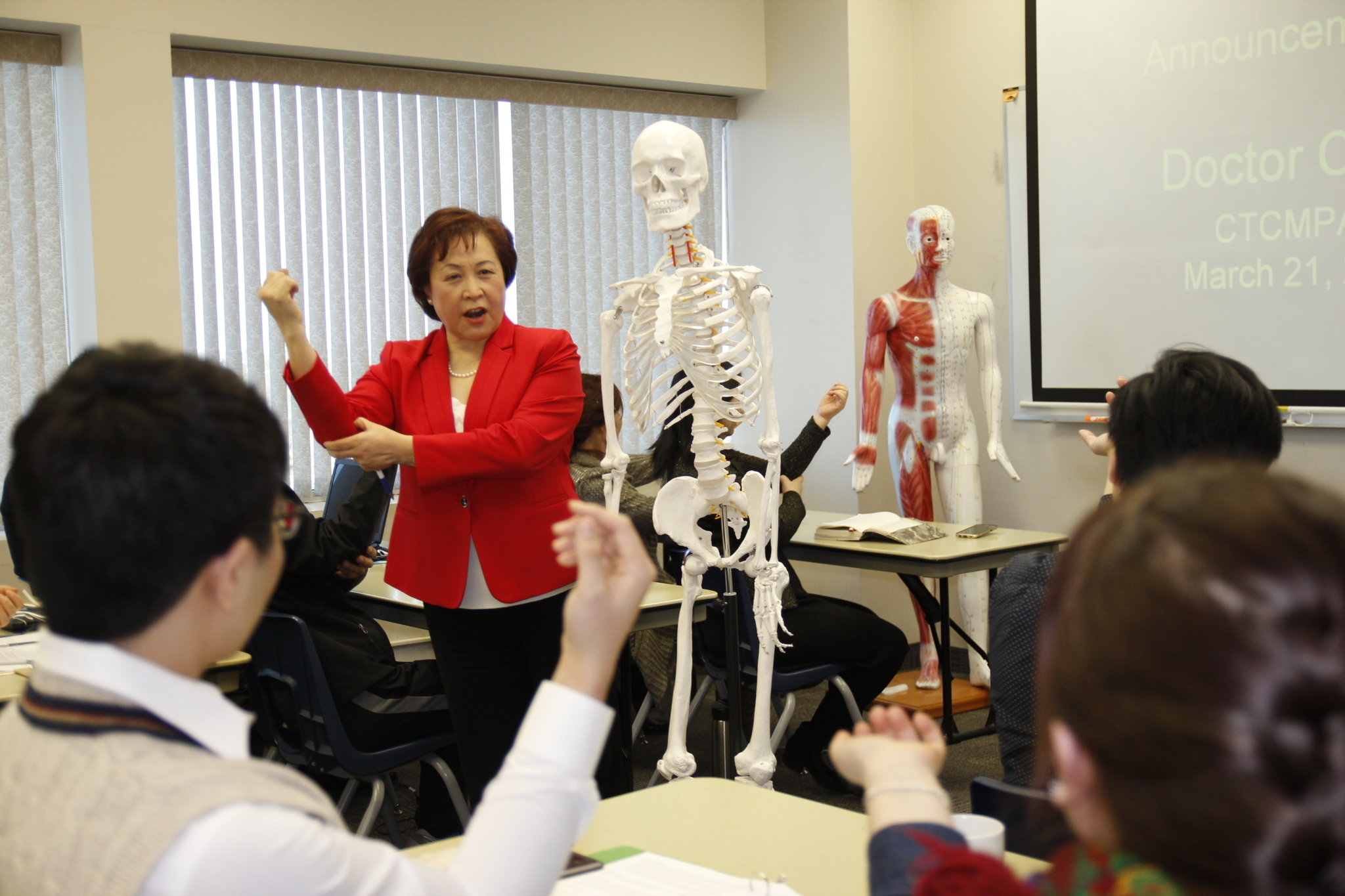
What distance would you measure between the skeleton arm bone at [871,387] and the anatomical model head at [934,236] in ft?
0.77

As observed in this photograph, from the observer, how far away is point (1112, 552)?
55 cm

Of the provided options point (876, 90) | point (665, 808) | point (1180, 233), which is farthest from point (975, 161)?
point (665, 808)

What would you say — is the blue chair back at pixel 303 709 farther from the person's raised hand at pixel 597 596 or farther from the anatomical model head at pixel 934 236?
the anatomical model head at pixel 934 236

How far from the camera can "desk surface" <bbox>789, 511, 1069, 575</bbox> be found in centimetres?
349

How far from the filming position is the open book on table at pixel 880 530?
3748 millimetres

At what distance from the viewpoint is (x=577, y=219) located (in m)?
5.26

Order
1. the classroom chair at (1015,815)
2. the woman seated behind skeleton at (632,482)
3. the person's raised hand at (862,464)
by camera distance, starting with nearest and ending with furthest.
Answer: the classroom chair at (1015,815)
the woman seated behind skeleton at (632,482)
the person's raised hand at (862,464)

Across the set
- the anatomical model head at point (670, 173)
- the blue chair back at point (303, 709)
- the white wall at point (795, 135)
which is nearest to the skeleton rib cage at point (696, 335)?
the anatomical model head at point (670, 173)

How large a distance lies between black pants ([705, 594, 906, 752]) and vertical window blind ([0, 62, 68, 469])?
8.62 ft

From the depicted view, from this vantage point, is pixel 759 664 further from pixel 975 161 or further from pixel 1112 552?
pixel 975 161

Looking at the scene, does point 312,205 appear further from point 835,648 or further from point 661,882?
point 661,882

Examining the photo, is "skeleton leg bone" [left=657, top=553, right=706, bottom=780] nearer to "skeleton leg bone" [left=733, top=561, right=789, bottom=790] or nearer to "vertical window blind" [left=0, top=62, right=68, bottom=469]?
"skeleton leg bone" [left=733, top=561, right=789, bottom=790]

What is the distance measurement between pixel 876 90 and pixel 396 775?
3.50 metres

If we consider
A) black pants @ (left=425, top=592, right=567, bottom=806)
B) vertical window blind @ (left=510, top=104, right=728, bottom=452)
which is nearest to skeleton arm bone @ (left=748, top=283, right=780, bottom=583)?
black pants @ (left=425, top=592, right=567, bottom=806)
